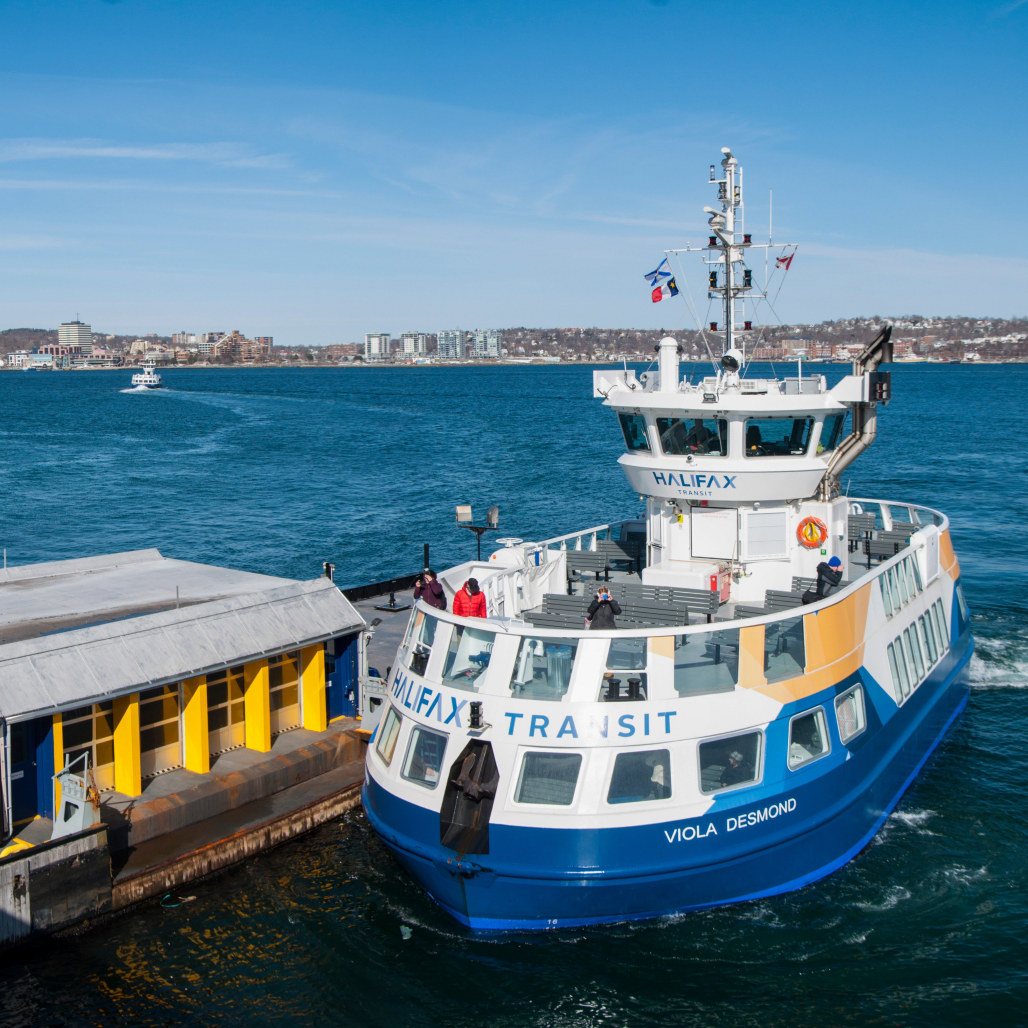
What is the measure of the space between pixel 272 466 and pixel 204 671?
6130 cm

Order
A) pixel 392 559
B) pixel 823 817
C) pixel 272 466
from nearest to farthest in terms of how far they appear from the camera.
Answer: pixel 823 817
pixel 392 559
pixel 272 466

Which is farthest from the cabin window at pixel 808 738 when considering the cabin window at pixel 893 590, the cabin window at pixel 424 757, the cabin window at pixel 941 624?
the cabin window at pixel 941 624

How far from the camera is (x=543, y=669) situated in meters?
14.9

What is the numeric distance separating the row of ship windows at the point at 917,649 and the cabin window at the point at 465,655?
8.44m

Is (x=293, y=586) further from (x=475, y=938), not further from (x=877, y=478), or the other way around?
(x=877, y=478)

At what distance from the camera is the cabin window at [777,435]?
19.5 metres

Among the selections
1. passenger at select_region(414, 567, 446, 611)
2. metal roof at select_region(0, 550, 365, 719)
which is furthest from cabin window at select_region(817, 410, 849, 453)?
metal roof at select_region(0, 550, 365, 719)

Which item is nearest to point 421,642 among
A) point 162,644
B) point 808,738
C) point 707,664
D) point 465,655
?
point 465,655

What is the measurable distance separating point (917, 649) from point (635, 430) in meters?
7.43

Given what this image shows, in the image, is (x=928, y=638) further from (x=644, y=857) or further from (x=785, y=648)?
(x=644, y=857)

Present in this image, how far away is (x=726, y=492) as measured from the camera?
19766 millimetres

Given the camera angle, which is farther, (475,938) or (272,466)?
(272,466)

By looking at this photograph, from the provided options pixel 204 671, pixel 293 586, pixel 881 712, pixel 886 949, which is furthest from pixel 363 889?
pixel 881 712

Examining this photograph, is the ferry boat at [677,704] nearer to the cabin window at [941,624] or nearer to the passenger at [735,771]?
the passenger at [735,771]
